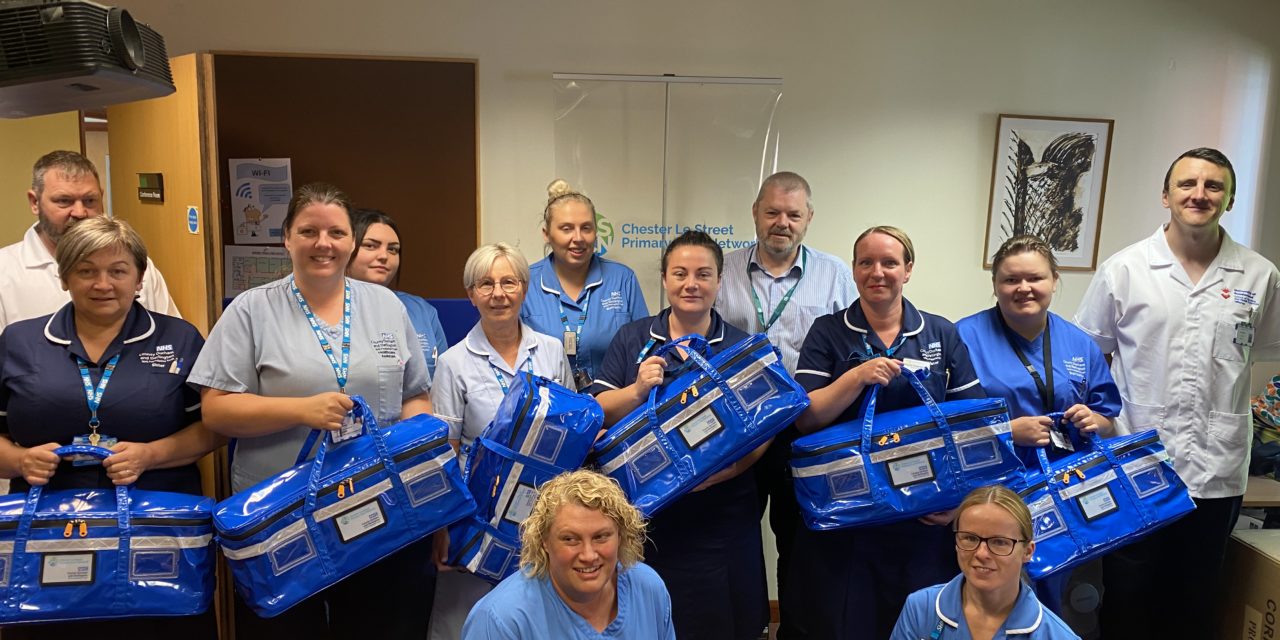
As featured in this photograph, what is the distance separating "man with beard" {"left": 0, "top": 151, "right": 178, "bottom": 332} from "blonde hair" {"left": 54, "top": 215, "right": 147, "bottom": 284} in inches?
Answer: 20.1

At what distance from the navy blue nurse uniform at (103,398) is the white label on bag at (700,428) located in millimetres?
1400

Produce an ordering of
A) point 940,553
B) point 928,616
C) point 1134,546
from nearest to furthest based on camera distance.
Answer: point 928,616 → point 940,553 → point 1134,546

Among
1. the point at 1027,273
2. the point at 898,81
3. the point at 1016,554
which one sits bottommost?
the point at 1016,554

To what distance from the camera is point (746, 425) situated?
2.39 metres

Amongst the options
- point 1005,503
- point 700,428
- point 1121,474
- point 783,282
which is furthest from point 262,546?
point 1121,474

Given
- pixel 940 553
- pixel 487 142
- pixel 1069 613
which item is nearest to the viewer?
pixel 940 553

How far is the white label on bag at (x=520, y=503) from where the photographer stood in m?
2.32

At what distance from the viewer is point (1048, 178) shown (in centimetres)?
429

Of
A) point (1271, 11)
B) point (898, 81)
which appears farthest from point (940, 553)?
point (1271, 11)

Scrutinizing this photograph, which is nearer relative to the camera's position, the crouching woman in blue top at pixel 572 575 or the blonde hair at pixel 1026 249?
the crouching woman in blue top at pixel 572 575

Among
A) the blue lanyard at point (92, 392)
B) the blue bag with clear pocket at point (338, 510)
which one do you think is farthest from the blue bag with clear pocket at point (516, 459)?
the blue lanyard at point (92, 392)

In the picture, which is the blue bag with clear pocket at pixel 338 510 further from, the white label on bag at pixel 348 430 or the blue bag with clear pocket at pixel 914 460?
the blue bag with clear pocket at pixel 914 460

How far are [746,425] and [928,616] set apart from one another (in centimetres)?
70

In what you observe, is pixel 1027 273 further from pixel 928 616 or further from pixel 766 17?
pixel 766 17
